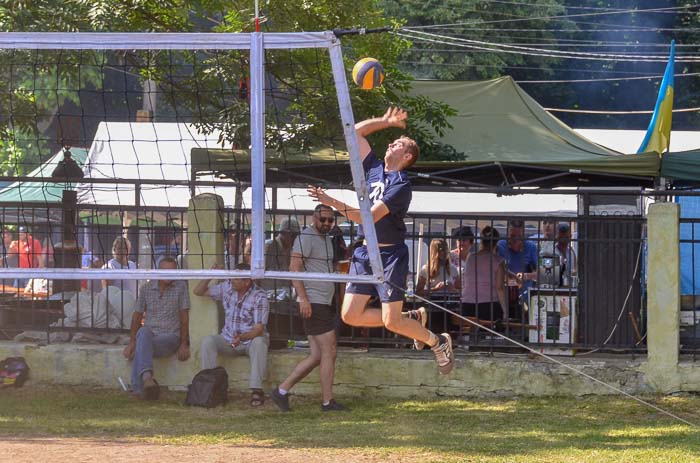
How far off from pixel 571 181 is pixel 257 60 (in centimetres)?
693

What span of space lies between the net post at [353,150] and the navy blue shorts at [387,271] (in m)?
0.34

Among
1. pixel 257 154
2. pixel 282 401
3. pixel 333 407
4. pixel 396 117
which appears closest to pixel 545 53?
pixel 333 407

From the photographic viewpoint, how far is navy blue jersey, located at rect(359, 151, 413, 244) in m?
7.59

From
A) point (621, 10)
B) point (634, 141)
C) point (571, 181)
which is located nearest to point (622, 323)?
point (571, 181)

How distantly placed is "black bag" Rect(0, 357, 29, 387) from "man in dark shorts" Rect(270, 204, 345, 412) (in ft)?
8.91

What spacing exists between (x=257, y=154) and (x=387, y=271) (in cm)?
146

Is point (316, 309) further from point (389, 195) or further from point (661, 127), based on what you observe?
point (661, 127)

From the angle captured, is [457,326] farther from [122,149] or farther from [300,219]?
[122,149]

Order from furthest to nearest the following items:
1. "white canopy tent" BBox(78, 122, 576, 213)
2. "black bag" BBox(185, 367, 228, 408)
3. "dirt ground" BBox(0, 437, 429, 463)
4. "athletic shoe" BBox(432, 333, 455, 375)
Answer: "white canopy tent" BBox(78, 122, 576, 213) → "black bag" BBox(185, 367, 228, 408) → "athletic shoe" BBox(432, 333, 455, 375) → "dirt ground" BBox(0, 437, 429, 463)

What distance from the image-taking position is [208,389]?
9703 millimetres

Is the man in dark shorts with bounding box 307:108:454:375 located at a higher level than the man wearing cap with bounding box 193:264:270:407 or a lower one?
higher

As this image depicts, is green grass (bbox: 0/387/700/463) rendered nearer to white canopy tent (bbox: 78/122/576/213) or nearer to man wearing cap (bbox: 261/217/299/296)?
man wearing cap (bbox: 261/217/299/296)

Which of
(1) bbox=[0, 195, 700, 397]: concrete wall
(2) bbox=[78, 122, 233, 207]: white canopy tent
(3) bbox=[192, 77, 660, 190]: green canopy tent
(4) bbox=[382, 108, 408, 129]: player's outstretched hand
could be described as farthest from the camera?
(2) bbox=[78, 122, 233, 207]: white canopy tent

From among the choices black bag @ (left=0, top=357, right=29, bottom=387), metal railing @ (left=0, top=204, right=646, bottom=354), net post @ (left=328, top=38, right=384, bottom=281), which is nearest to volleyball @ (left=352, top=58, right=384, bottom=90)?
net post @ (left=328, top=38, right=384, bottom=281)
